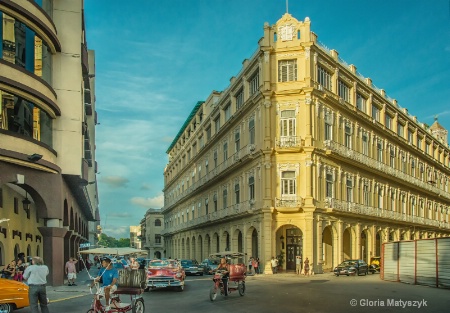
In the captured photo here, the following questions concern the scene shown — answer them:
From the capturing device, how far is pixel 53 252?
26.5m

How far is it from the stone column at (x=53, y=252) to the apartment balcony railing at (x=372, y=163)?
2461 cm

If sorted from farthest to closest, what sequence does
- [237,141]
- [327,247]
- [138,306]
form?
[237,141] → [327,247] → [138,306]

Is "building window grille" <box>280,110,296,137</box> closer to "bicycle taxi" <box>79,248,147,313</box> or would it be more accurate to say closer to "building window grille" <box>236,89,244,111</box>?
"building window grille" <box>236,89,244,111</box>

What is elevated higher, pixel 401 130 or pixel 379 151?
pixel 401 130

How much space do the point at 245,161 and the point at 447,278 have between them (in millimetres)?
23584

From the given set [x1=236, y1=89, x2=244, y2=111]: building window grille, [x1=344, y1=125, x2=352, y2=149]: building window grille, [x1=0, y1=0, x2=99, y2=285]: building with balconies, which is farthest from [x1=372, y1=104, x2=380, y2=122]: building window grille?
[x1=0, y1=0, x2=99, y2=285]: building with balconies

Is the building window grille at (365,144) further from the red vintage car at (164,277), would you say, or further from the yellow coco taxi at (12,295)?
the yellow coco taxi at (12,295)

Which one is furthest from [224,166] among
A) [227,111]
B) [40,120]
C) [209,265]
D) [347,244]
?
[40,120]

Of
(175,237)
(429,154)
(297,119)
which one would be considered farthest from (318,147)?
(175,237)

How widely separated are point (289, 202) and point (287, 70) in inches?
441

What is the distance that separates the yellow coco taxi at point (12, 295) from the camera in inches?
612

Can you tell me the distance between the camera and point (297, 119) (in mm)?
41719

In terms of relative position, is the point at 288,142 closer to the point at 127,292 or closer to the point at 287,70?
the point at 287,70

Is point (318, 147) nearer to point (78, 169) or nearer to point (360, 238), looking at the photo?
point (360, 238)
